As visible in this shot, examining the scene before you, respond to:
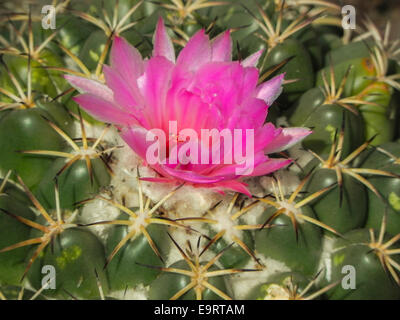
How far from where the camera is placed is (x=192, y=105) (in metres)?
0.91

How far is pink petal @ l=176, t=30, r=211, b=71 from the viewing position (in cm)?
95

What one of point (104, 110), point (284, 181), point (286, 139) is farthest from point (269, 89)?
point (104, 110)

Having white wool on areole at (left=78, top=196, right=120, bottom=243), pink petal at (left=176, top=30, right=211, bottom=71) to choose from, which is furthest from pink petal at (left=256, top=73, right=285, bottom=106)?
white wool on areole at (left=78, top=196, right=120, bottom=243)

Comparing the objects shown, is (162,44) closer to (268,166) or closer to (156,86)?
(156,86)

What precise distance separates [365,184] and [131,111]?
1.68ft

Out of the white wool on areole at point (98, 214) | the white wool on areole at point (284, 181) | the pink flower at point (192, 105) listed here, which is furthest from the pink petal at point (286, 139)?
the white wool on areole at point (98, 214)

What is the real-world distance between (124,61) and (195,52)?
139mm

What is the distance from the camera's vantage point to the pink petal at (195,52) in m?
0.95

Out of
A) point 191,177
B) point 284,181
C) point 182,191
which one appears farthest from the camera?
point 284,181

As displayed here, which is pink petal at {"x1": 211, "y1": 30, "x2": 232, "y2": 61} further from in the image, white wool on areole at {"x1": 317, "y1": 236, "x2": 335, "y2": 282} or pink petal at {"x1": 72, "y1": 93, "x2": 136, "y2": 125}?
white wool on areole at {"x1": 317, "y1": 236, "x2": 335, "y2": 282}

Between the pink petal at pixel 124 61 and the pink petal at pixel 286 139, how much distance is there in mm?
287

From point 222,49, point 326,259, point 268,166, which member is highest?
point 222,49
